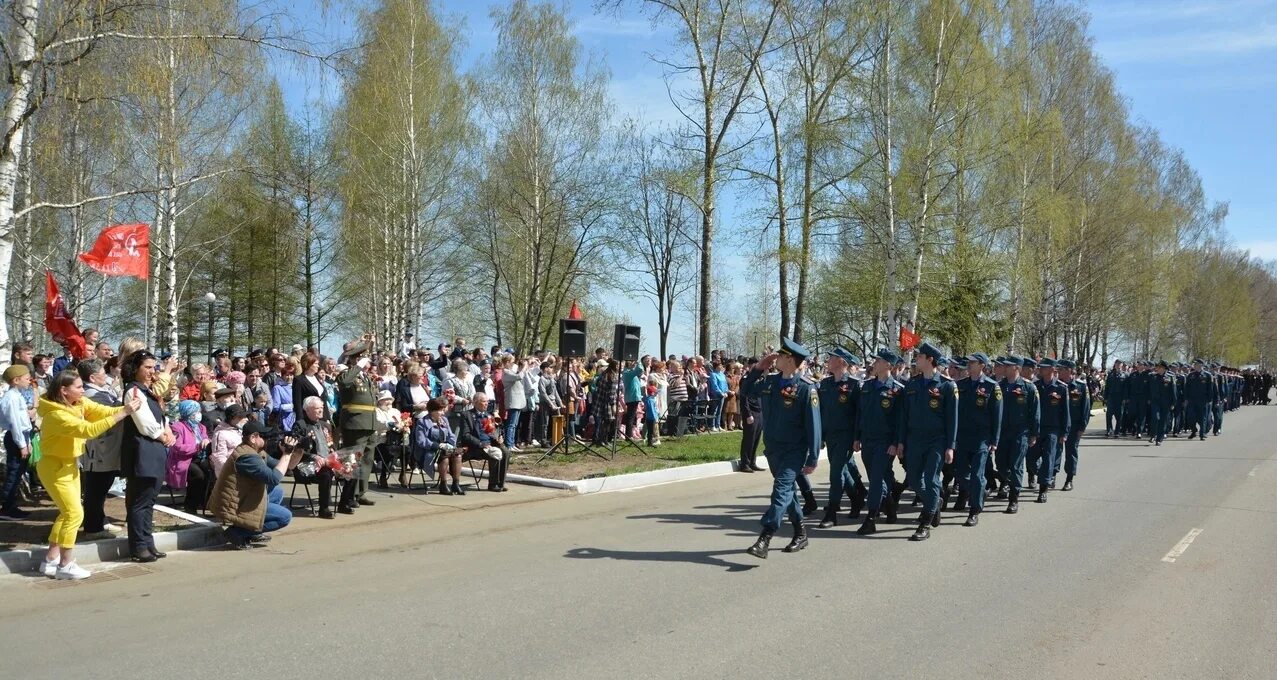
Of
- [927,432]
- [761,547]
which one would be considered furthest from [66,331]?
[927,432]

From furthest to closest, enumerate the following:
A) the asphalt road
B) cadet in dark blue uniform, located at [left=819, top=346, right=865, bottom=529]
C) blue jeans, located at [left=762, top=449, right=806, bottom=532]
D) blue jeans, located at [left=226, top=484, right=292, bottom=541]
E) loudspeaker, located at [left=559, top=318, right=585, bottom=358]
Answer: loudspeaker, located at [left=559, top=318, right=585, bottom=358], cadet in dark blue uniform, located at [left=819, top=346, right=865, bottom=529], blue jeans, located at [left=226, top=484, right=292, bottom=541], blue jeans, located at [left=762, top=449, right=806, bottom=532], the asphalt road

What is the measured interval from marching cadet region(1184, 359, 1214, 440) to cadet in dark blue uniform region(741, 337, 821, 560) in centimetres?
1973

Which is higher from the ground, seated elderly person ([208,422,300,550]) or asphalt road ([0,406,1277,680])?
seated elderly person ([208,422,300,550])

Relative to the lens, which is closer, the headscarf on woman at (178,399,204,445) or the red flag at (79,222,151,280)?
the headscarf on woman at (178,399,204,445)

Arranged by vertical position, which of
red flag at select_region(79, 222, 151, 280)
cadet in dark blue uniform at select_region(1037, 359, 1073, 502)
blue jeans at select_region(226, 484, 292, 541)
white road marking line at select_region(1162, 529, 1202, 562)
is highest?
red flag at select_region(79, 222, 151, 280)

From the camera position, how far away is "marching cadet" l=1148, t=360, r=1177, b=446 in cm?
2139

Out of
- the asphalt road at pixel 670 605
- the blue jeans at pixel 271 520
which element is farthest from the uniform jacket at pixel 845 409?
the blue jeans at pixel 271 520

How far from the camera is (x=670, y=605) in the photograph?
6.27 m

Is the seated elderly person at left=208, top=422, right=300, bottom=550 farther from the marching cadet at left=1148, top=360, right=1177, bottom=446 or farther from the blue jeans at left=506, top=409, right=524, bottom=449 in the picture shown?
the marching cadet at left=1148, top=360, right=1177, bottom=446

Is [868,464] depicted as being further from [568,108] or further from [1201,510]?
[568,108]

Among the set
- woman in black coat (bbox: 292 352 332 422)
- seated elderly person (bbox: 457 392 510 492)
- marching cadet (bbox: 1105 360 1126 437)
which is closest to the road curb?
woman in black coat (bbox: 292 352 332 422)

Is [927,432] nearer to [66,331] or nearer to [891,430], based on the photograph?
[891,430]

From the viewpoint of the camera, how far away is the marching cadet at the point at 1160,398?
2139 centimetres

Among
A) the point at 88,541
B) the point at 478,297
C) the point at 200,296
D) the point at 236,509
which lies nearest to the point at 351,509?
the point at 236,509
